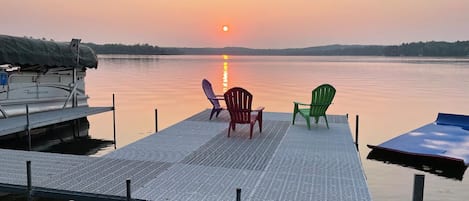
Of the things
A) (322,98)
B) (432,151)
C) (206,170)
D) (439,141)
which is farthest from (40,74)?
(439,141)

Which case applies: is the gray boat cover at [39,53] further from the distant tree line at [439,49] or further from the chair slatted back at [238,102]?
the distant tree line at [439,49]

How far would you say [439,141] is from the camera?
883 centimetres

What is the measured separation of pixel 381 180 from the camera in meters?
7.27

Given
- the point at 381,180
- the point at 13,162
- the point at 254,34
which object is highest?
the point at 254,34

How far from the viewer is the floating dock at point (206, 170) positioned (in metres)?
4.50

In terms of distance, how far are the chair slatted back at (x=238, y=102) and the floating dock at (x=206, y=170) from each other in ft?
1.37

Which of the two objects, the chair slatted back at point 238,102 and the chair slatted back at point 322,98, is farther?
the chair slatted back at point 322,98

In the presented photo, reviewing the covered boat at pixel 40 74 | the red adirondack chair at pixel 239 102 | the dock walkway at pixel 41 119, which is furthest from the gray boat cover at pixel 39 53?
the red adirondack chair at pixel 239 102

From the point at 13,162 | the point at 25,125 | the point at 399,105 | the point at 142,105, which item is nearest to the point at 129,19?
the point at 142,105

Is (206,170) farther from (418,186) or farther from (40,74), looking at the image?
(40,74)

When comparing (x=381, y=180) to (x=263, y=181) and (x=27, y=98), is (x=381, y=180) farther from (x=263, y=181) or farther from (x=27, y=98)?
(x=27, y=98)

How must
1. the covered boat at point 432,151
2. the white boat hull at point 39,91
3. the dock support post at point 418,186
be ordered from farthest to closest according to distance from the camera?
the white boat hull at point 39,91, the covered boat at point 432,151, the dock support post at point 418,186

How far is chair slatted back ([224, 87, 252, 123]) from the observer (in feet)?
25.2

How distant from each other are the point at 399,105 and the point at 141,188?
597 inches
